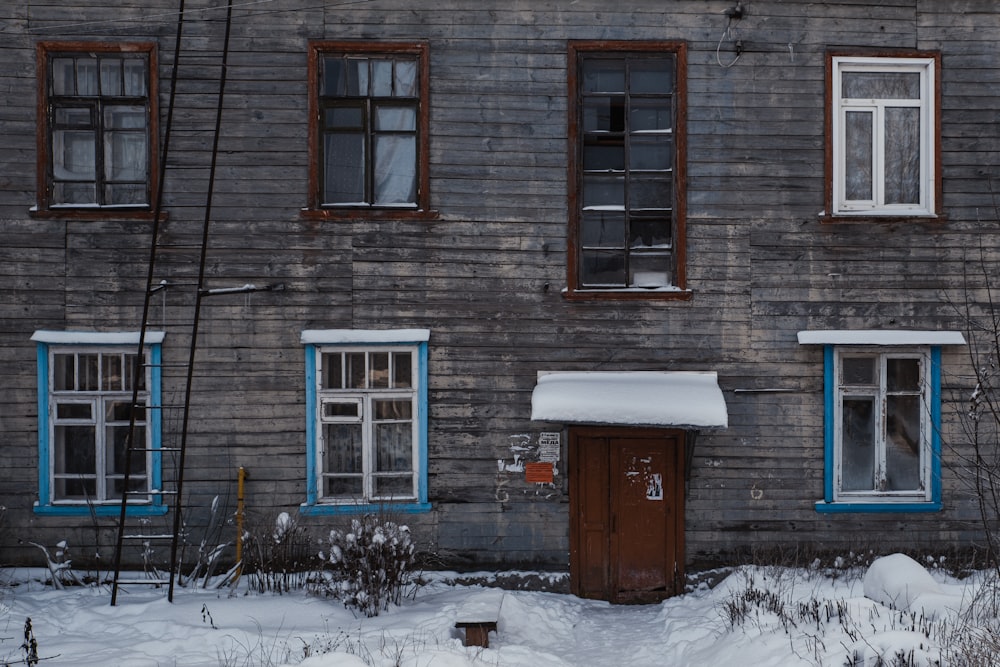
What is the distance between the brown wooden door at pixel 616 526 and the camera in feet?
27.2

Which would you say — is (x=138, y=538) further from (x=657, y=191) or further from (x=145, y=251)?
(x=657, y=191)

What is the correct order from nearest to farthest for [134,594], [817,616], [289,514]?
[817,616] → [134,594] → [289,514]

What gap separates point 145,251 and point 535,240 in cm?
409

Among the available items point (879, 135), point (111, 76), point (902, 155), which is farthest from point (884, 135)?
point (111, 76)

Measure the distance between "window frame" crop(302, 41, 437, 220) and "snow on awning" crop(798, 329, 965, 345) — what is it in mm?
4199

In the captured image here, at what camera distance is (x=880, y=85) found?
28.0ft

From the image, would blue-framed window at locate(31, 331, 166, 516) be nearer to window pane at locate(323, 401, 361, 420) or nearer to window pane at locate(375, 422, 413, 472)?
window pane at locate(323, 401, 361, 420)

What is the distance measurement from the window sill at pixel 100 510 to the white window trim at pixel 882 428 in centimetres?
713

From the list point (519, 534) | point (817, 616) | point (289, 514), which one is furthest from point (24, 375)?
point (817, 616)

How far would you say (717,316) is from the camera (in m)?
8.39

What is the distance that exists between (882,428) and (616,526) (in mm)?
3066

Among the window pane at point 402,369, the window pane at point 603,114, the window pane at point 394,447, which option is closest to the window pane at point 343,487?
the window pane at point 394,447

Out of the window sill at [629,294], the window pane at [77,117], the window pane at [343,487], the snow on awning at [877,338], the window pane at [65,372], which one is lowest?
the window pane at [343,487]

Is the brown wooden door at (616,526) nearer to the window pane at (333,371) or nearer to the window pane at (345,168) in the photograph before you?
the window pane at (333,371)
